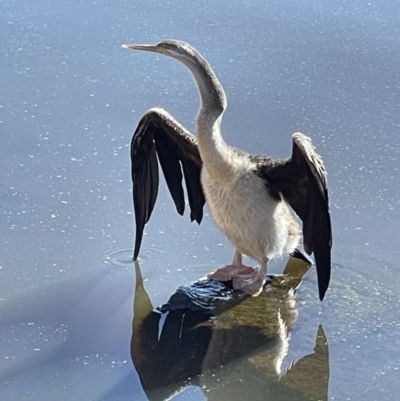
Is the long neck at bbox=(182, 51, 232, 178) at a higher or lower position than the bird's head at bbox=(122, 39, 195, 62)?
lower

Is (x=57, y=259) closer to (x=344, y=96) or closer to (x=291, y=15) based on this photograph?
(x=344, y=96)

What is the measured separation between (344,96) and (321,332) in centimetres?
168

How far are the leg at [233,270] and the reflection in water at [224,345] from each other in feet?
0.11

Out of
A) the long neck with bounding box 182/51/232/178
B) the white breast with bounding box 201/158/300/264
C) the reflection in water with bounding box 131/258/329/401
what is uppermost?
the long neck with bounding box 182/51/232/178

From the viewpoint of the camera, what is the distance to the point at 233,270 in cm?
370

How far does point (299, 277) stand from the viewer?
3.74 metres

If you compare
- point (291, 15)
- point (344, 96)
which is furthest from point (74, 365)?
point (291, 15)

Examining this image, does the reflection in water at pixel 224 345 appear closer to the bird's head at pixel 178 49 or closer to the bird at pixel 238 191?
the bird at pixel 238 191

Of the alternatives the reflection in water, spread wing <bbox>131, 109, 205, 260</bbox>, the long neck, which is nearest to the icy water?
the reflection in water

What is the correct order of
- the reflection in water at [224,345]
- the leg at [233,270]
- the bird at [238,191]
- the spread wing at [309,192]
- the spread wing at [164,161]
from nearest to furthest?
the reflection in water at [224,345], the spread wing at [309,192], the bird at [238,191], the leg at [233,270], the spread wing at [164,161]

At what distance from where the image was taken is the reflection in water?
10.2 feet

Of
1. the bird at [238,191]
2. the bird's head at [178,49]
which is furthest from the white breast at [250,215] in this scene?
the bird's head at [178,49]

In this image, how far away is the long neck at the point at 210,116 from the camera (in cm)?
359

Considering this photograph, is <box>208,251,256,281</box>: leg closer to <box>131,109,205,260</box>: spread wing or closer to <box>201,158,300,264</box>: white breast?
<box>201,158,300,264</box>: white breast
